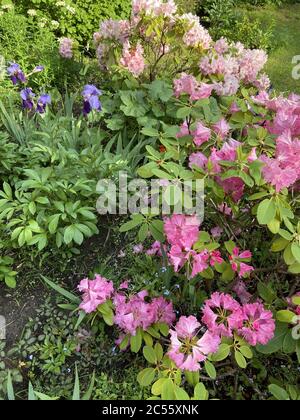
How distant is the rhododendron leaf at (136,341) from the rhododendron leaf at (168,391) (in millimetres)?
322

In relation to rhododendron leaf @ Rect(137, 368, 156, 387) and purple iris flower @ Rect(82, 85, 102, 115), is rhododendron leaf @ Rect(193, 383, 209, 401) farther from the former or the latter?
purple iris flower @ Rect(82, 85, 102, 115)

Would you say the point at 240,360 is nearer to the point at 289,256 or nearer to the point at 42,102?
the point at 289,256

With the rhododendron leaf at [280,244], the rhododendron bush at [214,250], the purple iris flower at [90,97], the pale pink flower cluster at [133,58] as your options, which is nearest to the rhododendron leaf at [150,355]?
the rhododendron bush at [214,250]

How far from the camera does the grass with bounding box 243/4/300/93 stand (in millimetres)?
4238

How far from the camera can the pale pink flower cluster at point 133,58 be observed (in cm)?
273

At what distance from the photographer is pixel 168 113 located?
254 centimetres

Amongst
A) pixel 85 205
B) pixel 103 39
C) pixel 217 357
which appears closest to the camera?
pixel 217 357

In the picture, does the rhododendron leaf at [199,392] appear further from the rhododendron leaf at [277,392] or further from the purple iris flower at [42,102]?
the purple iris flower at [42,102]

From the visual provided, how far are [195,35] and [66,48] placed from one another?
101cm

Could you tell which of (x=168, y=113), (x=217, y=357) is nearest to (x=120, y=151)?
(x=168, y=113)

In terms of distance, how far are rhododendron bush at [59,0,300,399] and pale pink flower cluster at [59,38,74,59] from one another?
0.97 meters

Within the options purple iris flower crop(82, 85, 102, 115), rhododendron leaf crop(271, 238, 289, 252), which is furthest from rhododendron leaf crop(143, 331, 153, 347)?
purple iris flower crop(82, 85, 102, 115)
